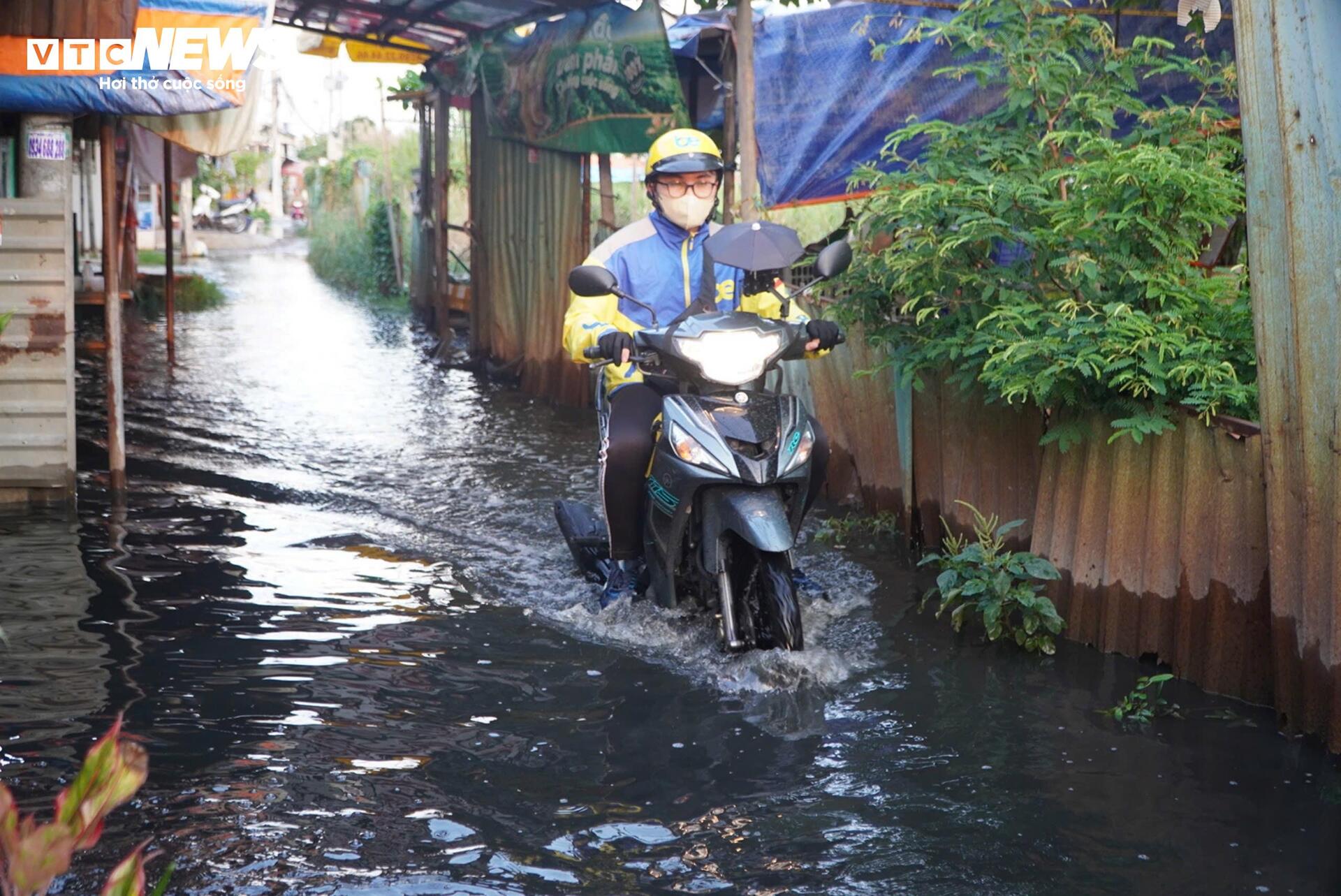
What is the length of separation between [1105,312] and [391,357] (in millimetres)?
10933

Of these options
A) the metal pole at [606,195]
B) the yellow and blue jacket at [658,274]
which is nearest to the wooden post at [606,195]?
the metal pole at [606,195]

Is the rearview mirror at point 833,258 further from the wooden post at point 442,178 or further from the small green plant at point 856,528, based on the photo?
the wooden post at point 442,178

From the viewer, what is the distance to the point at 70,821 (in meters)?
1.28

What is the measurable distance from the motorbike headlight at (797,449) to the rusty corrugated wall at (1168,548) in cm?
107

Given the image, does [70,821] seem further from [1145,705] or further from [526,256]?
[526,256]

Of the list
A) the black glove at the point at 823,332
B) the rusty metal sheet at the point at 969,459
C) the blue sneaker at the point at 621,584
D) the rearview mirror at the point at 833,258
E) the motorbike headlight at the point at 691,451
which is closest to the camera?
the motorbike headlight at the point at 691,451

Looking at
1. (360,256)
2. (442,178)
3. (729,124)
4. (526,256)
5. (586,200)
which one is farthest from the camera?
(360,256)

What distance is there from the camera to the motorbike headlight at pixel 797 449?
4.91 metres

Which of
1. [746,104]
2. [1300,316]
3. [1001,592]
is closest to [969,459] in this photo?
[1001,592]

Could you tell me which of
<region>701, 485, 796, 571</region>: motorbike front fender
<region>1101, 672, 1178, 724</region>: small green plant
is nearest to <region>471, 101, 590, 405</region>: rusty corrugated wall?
<region>701, 485, 796, 571</region>: motorbike front fender

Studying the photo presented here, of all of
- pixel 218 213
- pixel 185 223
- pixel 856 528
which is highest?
pixel 218 213

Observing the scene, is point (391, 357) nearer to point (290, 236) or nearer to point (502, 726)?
point (502, 726)

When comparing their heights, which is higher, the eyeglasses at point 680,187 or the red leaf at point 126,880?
the eyeglasses at point 680,187

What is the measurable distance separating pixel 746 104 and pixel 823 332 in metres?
3.46
